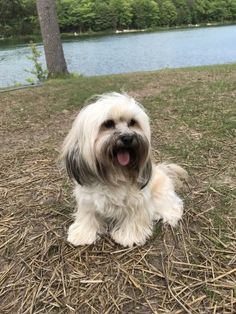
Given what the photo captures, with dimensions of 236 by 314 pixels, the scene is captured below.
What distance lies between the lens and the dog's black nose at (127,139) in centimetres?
260

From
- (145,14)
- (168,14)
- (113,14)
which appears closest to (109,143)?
(113,14)

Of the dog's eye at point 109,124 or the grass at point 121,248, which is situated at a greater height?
the dog's eye at point 109,124

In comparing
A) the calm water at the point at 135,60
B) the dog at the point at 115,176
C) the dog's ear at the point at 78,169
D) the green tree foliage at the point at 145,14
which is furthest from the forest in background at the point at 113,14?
the dog's ear at the point at 78,169

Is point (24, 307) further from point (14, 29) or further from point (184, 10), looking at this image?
point (184, 10)

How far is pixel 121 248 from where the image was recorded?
3.02 meters

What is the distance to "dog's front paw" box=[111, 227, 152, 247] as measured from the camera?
301cm

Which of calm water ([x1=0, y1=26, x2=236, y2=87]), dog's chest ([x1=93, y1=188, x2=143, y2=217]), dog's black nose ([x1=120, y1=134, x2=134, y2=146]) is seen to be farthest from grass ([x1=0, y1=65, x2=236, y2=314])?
calm water ([x1=0, y1=26, x2=236, y2=87])

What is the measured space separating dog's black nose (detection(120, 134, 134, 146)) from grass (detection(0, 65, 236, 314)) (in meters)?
0.83

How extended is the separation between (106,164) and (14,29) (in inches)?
1589

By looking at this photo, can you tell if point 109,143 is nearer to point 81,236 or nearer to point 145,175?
point 145,175

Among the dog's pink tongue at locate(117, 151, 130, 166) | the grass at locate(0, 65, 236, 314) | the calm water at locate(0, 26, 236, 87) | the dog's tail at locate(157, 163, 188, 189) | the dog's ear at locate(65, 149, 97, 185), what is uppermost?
the dog's pink tongue at locate(117, 151, 130, 166)

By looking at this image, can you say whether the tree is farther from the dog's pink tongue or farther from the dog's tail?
the dog's pink tongue

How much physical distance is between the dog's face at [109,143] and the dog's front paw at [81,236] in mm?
411

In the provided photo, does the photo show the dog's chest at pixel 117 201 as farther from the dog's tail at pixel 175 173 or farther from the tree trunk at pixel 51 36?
the tree trunk at pixel 51 36
